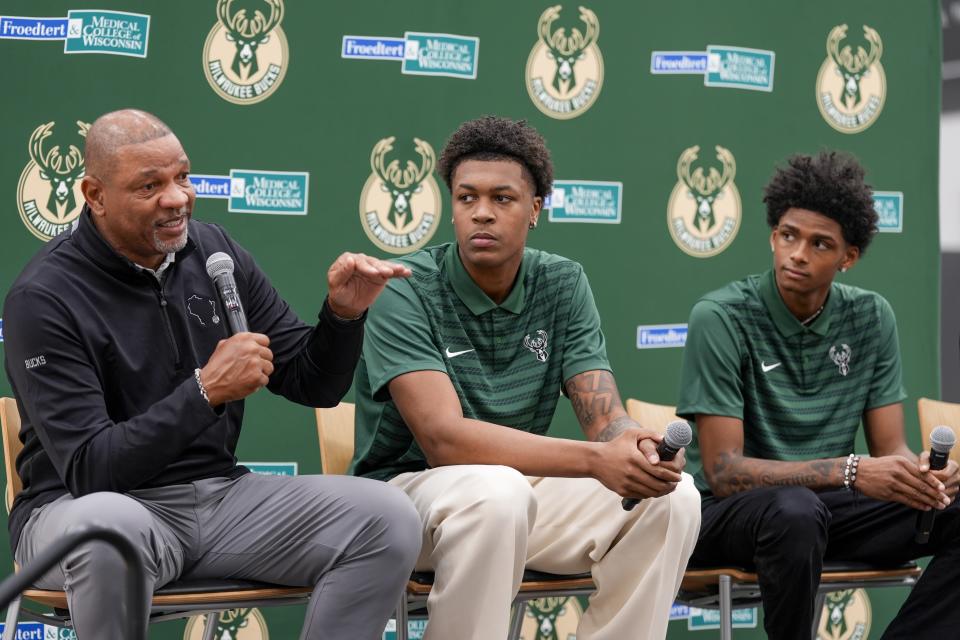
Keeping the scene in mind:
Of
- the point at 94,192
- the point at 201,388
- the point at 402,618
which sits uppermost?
the point at 94,192

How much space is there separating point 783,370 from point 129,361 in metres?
1.82

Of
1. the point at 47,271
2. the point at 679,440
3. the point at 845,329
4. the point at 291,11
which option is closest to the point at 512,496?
the point at 679,440

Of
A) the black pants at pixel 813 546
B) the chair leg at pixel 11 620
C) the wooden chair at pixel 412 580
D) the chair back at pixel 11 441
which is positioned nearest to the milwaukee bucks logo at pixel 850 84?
the black pants at pixel 813 546

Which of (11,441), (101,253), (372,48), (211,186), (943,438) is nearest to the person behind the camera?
(101,253)

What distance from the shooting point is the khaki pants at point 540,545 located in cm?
243

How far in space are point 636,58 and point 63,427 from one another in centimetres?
254

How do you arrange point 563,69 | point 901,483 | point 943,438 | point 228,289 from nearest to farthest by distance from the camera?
point 228,289
point 943,438
point 901,483
point 563,69

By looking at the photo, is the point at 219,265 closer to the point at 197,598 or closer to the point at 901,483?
the point at 197,598

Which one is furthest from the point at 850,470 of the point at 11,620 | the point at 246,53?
the point at 246,53

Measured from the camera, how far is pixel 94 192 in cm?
253

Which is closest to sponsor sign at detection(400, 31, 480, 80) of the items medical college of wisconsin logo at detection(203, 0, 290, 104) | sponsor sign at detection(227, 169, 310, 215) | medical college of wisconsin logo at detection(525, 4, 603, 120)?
medical college of wisconsin logo at detection(525, 4, 603, 120)

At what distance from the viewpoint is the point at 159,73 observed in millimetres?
3695

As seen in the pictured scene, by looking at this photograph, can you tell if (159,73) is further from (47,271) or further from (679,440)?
(679,440)

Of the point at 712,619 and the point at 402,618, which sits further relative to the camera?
the point at 712,619
